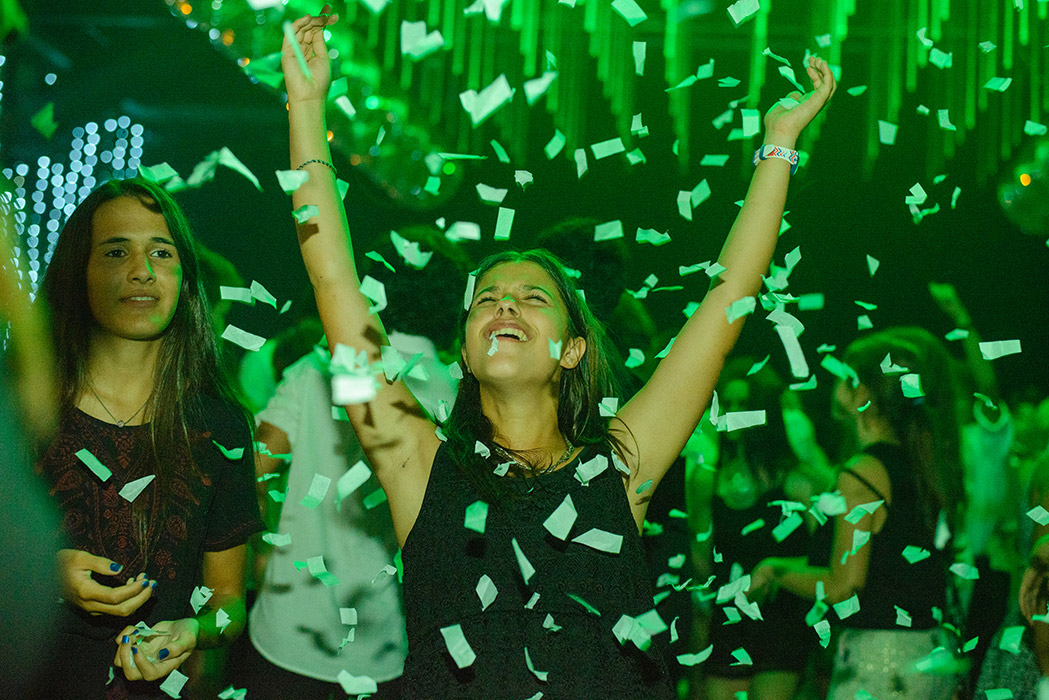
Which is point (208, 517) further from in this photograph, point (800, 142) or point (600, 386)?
point (800, 142)

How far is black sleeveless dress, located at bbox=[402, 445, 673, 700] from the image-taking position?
150 cm

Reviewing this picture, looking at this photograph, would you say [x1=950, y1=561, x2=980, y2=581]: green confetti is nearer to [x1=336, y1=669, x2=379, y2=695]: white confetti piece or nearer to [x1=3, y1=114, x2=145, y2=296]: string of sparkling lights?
[x1=336, y1=669, x2=379, y2=695]: white confetti piece

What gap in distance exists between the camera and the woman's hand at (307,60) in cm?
172

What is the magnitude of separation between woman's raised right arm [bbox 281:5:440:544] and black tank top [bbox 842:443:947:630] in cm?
138

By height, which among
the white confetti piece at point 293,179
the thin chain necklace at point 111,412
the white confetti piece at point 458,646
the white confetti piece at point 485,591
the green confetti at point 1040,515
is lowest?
the green confetti at point 1040,515

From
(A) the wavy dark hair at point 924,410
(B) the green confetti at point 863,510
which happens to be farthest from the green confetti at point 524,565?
(A) the wavy dark hair at point 924,410

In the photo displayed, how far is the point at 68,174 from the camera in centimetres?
532

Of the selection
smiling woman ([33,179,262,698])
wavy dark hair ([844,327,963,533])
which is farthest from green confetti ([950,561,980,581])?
smiling woman ([33,179,262,698])

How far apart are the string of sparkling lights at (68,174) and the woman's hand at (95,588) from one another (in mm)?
4228

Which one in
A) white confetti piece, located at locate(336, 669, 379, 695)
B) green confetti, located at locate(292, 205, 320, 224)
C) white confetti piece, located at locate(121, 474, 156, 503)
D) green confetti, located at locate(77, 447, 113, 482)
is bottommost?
white confetti piece, located at locate(336, 669, 379, 695)

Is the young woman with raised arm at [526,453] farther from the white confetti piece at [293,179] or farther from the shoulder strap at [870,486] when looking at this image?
the shoulder strap at [870,486]

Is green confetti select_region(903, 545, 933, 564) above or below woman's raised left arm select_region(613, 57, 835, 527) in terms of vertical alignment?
below

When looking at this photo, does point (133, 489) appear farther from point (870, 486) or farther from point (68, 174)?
point (68, 174)

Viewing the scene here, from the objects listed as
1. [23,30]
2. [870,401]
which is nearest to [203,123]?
[23,30]
